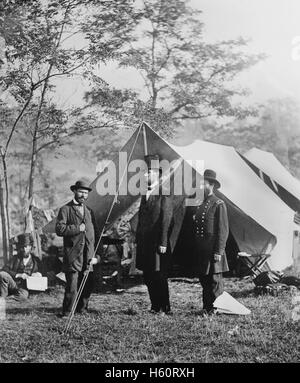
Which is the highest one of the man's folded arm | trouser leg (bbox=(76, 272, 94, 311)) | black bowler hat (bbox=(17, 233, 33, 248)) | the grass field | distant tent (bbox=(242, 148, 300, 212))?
distant tent (bbox=(242, 148, 300, 212))

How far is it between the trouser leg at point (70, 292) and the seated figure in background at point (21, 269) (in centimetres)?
119

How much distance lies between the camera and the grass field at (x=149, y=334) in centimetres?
414

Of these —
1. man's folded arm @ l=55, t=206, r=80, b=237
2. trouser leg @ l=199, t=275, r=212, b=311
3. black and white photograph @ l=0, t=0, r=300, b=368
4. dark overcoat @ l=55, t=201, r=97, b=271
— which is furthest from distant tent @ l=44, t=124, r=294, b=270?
man's folded arm @ l=55, t=206, r=80, b=237

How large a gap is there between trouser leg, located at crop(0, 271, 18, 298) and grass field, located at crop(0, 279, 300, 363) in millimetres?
230

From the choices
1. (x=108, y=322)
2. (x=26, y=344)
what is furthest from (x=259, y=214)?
(x=26, y=344)

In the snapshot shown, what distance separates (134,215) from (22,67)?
9.75 feet

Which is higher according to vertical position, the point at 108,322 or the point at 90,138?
the point at 90,138

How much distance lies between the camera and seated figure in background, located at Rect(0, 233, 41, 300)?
6398 millimetres

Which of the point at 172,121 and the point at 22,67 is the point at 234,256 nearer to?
the point at 172,121

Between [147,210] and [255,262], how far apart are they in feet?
7.59

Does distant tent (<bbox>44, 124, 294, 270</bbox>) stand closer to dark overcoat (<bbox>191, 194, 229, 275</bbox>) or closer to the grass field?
dark overcoat (<bbox>191, 194, 229, 275</bbox>)

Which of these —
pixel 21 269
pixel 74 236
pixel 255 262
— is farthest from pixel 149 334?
pixel 255 262

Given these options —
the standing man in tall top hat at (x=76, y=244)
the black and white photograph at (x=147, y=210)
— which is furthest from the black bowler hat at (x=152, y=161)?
the standing man in tall top hat at (x=76, y=244)
